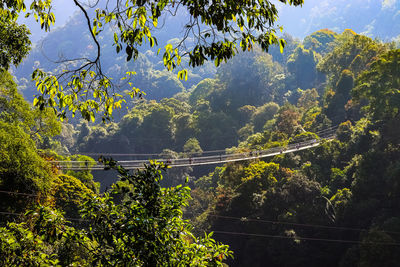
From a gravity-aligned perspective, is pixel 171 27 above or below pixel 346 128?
above

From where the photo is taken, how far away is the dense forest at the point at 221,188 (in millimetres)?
2406

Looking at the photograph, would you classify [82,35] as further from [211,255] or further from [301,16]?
[211,255]

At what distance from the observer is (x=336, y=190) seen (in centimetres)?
1730

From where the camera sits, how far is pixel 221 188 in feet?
68.0

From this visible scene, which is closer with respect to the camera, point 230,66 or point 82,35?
point 230,66

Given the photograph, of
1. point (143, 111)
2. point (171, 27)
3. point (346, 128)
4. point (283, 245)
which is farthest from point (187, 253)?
point (171, 27)

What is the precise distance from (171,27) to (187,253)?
463 ft

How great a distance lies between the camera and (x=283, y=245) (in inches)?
606

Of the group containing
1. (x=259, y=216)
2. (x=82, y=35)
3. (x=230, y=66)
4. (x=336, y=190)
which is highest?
(x=82, y=35)

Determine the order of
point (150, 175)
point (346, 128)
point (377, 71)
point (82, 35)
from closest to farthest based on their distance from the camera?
point (150, 175)
point (377, 71)
point (346, 128)
point (82, 35)

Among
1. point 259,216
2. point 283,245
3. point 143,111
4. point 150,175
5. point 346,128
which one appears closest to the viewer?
point 150,175

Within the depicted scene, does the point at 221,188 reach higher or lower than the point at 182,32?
higher

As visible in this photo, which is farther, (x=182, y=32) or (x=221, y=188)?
(x=221, y=188)

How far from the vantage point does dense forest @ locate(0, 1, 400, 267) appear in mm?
2406
